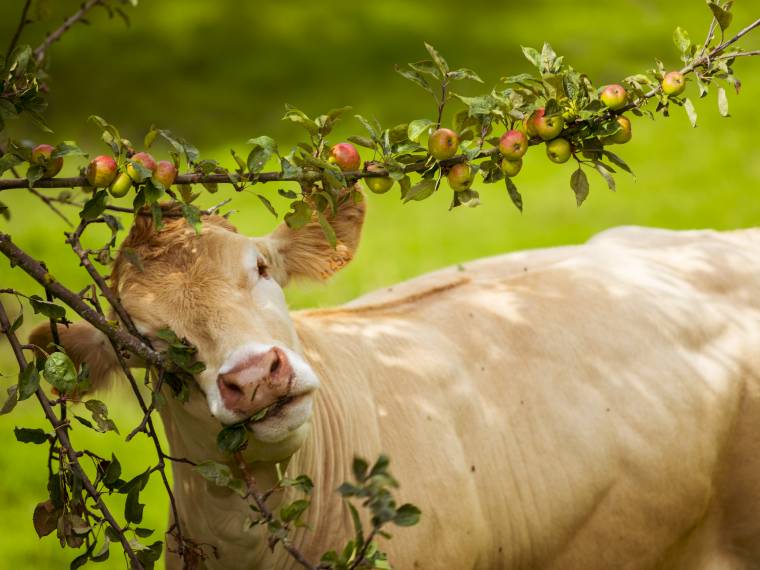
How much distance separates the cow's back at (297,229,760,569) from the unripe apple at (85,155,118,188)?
3.87ft

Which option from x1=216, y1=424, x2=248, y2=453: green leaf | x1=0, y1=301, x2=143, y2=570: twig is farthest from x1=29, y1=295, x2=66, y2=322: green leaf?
x1=216, y1=424, x2=248, y2=453: green leaf

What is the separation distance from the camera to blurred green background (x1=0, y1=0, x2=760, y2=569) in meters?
11.2

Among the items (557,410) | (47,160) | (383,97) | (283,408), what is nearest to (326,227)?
(283,408)

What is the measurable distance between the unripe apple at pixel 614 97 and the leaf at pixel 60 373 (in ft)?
4.99

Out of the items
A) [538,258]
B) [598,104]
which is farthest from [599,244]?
[598,104]

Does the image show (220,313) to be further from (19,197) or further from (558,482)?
(19,197)

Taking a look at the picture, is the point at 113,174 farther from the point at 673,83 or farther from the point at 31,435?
the point at 673,83

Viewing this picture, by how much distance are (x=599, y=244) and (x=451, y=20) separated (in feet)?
43.8

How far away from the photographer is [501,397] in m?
3.93

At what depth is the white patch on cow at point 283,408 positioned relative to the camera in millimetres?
Answer: 2895

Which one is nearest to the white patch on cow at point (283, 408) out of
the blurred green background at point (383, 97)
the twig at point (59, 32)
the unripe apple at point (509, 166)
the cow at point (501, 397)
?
the cow at point (501, 397)

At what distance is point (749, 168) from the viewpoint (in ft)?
41.6

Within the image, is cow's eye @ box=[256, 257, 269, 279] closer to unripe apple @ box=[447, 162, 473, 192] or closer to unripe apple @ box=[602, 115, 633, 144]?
unripe apple @ box=[447, 162, 473, 192]

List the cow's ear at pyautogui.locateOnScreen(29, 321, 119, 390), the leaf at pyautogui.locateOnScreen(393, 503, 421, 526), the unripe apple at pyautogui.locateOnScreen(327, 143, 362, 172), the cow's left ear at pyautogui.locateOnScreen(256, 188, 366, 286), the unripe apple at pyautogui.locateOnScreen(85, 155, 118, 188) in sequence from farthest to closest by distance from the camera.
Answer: the cow's left ear at pyautogui.locateOnScreen(256, 188, 366, 286), the cow's ear at pyautogui.locateOnScreen(29, 321, 119, 390), the unripe apple at pyautogui.locateOnScreen(327, 143, 362, 172), the unripe apple at pyautogui.locateOnScreen(85, 155, 118, 188), the leaf at pyautogui.locateOnScreen(393, 503, 421, 526)
